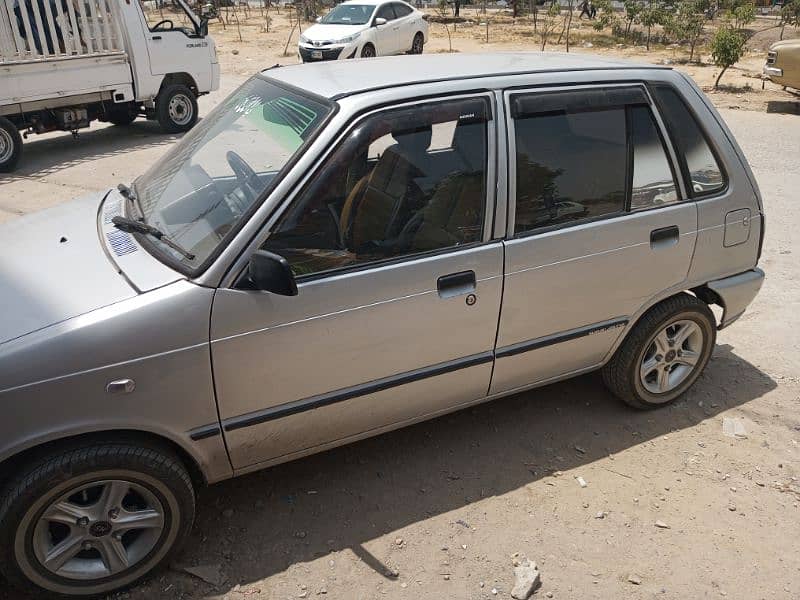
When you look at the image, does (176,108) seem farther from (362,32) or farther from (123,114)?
(362,32)

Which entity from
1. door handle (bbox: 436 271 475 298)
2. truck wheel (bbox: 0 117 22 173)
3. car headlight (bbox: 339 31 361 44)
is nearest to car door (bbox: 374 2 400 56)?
car headlight (bbox: 339 31 361 44)

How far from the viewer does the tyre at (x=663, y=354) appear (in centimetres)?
361

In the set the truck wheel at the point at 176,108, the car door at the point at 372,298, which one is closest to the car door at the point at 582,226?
the car door at the point at 372,298

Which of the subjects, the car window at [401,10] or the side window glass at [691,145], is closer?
the side window glass at [691,145]

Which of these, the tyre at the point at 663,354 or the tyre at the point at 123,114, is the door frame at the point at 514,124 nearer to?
the tyre at the point at 663,354

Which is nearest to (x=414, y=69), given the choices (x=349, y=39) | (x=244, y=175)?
(x=244, y=175)

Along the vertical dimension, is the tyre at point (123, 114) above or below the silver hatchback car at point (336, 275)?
below

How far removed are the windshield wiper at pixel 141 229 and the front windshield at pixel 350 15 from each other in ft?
53.5

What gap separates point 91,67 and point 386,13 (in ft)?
34.8

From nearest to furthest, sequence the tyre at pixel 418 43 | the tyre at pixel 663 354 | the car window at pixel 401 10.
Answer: the tyre at pixel 663 354 → the car window at pixel 401 10 → the tyre at pixel 418 43

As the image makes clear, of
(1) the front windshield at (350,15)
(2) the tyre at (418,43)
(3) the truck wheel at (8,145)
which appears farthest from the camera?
(2) the tyre at (418,43)

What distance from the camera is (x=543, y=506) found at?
319 centimetres

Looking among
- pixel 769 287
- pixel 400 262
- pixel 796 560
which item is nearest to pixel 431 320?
pixel 400 262

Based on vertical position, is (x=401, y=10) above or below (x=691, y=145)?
above
